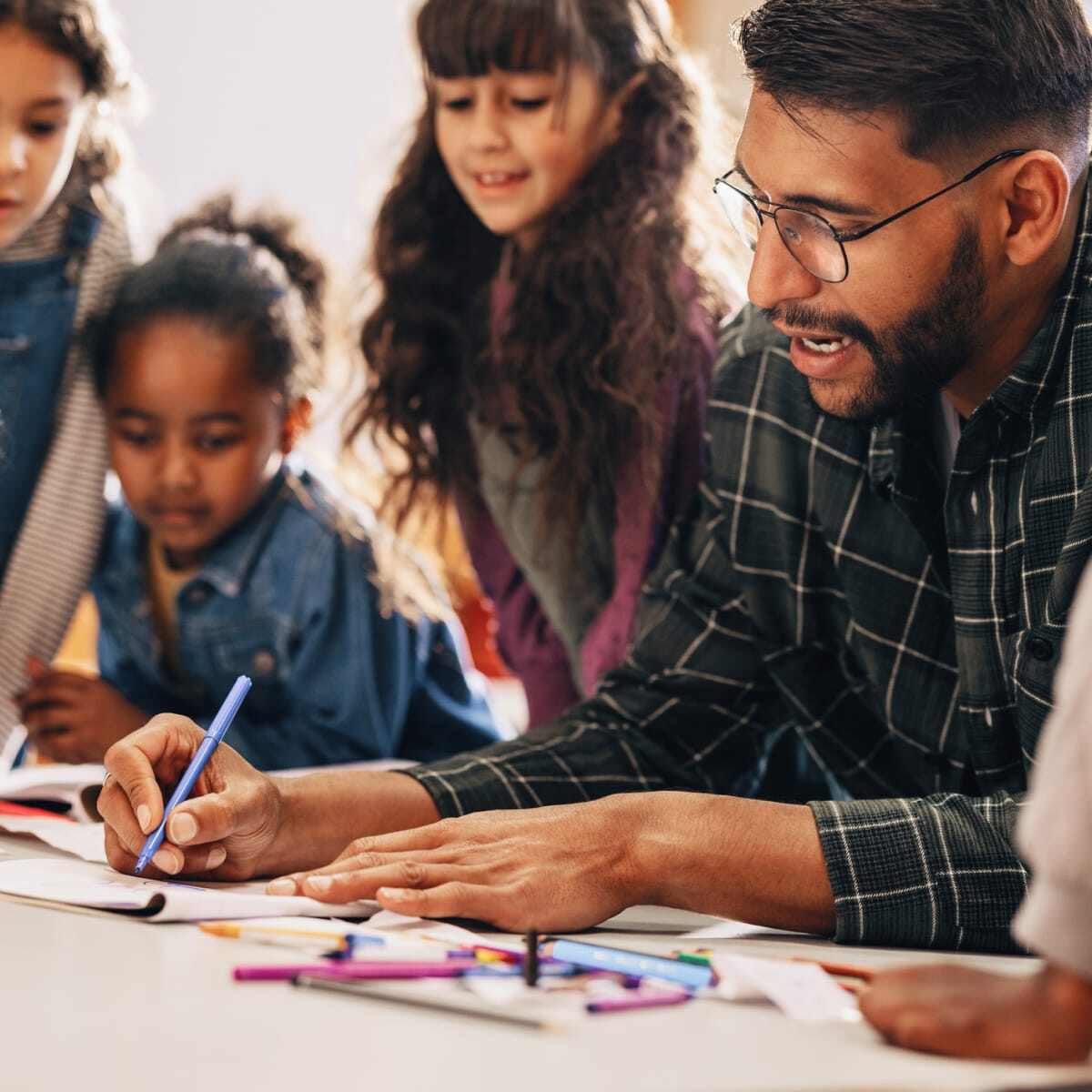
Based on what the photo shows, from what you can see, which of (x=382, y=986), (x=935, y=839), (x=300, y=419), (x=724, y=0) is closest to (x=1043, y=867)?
(x=382, y=986)

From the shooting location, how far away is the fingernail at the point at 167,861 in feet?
3.92

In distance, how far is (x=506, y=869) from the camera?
3.71ft

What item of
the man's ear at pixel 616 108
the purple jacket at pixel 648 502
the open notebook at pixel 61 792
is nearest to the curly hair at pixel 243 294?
the purple jacket at pixel 648 502

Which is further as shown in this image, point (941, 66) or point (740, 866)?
point (941, 66)

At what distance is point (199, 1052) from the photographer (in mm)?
787

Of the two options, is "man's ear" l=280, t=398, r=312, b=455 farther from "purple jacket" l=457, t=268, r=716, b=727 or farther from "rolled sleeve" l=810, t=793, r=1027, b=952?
"rolled sleeve" l=810, t=793, r=1027, b=952

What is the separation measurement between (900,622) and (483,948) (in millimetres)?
614

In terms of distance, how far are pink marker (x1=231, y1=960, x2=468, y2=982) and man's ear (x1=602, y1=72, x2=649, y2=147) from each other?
1215mm

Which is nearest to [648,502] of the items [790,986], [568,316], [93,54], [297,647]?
[568,316]

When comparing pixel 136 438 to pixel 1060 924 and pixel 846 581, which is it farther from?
pixel 1060 924

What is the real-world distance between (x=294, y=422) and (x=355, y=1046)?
1478 mm

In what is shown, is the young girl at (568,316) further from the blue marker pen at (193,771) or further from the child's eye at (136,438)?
the blue marker pen at (193,771)

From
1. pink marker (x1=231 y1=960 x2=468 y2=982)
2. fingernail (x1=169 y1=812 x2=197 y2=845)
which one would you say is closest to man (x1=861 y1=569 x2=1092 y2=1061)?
pink marker (x1=231 y1=960 x2=468 y2=982)

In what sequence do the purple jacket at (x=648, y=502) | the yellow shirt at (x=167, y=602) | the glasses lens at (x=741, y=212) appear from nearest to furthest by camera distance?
the glasses lens at (x=741, y=212) → the purple jacket at (x=648, y=502) → the yellow shirt at (x=167, y=602)
